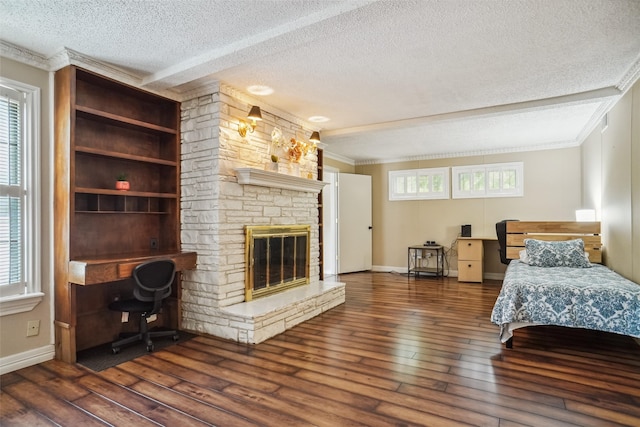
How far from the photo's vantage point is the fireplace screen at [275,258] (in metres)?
3.82

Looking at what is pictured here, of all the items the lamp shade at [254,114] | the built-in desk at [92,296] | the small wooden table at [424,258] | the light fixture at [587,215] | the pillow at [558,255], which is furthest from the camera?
the small wooden table at [424,258]

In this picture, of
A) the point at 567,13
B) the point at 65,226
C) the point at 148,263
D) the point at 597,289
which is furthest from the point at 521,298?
the point at 65,226

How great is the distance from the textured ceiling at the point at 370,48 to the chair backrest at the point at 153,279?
5.39 feet

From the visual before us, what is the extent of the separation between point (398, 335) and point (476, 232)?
417 cm

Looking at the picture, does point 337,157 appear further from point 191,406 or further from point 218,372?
point 191,406

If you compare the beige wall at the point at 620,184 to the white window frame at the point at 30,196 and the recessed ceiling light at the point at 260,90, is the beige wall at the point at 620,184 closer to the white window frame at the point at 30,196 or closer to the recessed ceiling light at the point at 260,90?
the recessed ceiling light at the point at 260,90

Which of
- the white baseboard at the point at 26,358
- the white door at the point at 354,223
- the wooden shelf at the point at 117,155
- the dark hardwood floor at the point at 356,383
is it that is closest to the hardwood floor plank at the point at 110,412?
the dark hardwood floor at the point at 356,383

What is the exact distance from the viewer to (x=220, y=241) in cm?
348

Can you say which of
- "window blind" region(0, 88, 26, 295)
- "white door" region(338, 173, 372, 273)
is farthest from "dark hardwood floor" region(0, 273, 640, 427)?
"white door" region(338, 173, 372, 273)

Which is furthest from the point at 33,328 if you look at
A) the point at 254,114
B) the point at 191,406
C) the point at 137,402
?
the point at 254,114

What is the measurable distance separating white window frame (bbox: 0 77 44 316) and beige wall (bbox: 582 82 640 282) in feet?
16.6

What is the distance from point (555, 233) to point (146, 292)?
17.2ft

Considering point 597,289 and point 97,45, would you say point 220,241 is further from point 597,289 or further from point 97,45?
point 597,289

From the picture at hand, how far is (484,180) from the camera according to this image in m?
6.86
